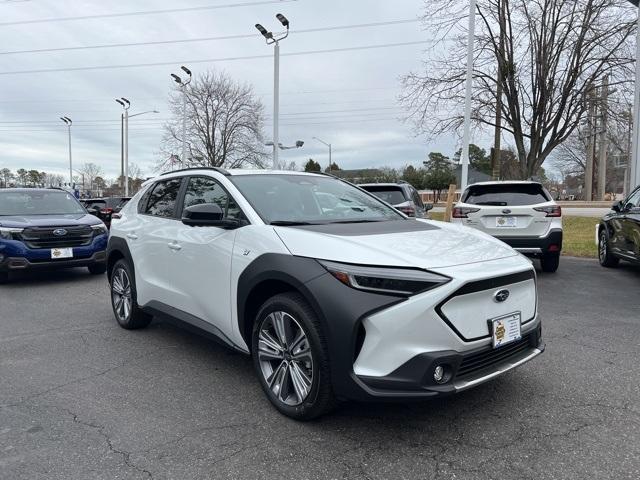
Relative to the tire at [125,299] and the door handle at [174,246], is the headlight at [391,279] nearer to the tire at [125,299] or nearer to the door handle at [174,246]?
the door handle at [174,246]

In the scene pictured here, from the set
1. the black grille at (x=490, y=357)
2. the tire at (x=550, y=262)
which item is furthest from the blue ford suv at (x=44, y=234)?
the tire at (x=550, y=262)

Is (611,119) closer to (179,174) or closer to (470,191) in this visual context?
(470,191)

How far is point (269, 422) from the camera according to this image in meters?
3.22

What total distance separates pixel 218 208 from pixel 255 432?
1.58m

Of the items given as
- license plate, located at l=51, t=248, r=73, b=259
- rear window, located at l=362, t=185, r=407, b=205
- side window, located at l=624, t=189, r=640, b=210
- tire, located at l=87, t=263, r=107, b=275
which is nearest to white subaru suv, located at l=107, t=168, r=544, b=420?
license plate, located at l=51, t=248, r=73, b=259

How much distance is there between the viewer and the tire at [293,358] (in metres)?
2.94

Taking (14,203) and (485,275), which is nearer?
(485,275)

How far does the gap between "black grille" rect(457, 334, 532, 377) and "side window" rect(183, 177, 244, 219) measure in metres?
1.89

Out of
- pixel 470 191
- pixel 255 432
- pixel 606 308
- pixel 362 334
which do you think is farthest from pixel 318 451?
pixel 470 191

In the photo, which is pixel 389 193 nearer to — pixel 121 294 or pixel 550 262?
pixel 550 262

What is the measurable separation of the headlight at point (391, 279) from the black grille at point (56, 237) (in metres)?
6.99

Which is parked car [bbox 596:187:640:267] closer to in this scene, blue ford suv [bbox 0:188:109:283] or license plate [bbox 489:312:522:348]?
license plate [bbox 489:312:522:348]

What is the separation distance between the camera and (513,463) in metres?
2.70

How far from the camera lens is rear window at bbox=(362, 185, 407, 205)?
384 inches
